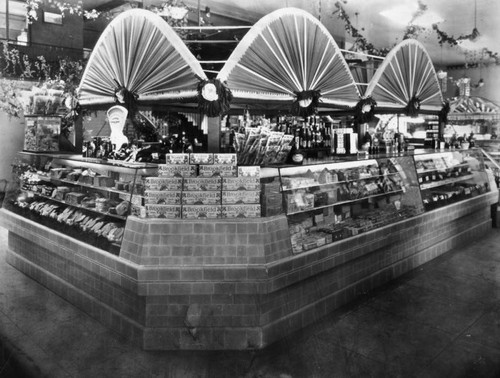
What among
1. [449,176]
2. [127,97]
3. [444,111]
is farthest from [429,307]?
[444,111]

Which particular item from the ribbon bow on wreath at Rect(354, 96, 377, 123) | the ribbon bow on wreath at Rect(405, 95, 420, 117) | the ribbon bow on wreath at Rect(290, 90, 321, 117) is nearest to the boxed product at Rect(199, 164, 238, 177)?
the ribbon bow on wreath at Rect(290, 90, 321, 117)

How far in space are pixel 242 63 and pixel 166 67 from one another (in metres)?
0.84

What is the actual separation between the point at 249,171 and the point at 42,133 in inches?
168

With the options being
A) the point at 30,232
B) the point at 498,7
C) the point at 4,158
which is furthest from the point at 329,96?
the point at 4,158

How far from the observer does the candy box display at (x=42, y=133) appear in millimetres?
6961

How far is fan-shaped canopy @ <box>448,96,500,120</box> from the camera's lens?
45.1 feet

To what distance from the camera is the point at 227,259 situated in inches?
159

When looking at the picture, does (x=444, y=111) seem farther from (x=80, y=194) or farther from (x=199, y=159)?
(x=80, y=194)

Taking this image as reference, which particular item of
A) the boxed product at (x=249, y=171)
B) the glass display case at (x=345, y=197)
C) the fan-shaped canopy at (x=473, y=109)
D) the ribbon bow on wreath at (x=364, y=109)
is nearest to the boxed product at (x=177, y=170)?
the boxed product at (x=249, y=171)

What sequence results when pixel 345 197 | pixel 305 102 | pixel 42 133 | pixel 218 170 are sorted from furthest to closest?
pixel 42 133 < pixel 345 197 < pixel 305 102 < pixel 218 170

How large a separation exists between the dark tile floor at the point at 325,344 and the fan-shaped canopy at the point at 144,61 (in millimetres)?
2617

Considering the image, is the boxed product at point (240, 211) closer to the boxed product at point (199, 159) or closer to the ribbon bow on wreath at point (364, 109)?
the boxed product at point (199, 159)

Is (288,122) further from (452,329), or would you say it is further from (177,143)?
(452,329)

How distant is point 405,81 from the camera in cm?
794
